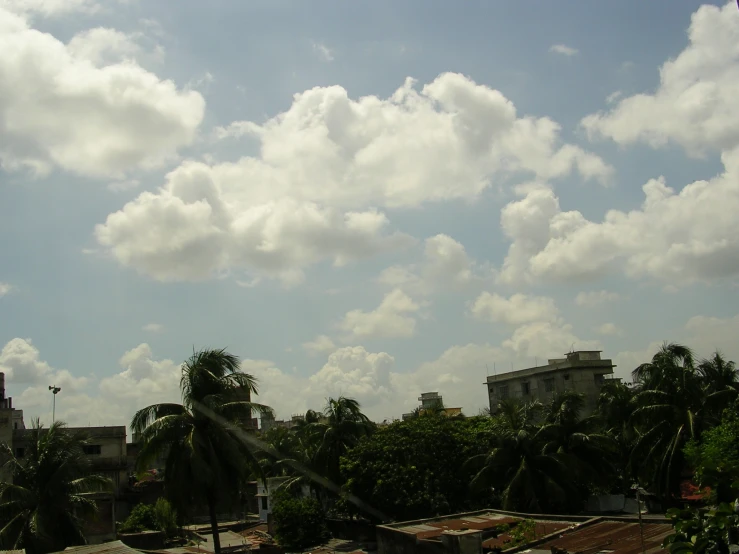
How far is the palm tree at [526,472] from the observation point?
34.1 meters

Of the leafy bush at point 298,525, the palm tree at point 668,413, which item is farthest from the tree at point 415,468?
the palm tree at point 668,413

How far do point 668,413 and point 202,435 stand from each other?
67.8 ft

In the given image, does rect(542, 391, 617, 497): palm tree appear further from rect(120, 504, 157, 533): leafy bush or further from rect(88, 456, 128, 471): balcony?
rect(88, 456, 128, 471): balcony

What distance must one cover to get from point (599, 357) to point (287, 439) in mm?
29241

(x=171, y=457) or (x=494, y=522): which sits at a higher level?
(x=171, y=457)

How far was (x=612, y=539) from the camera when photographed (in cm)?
1966

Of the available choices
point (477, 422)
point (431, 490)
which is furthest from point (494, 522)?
point (477, 422)

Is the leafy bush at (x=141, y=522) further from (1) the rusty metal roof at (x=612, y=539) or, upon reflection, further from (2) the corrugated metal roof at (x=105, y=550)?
(1) the rusty metal roof at (x=612, y=539)

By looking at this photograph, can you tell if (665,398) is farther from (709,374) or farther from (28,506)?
(28,506)

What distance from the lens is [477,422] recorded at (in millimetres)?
44656

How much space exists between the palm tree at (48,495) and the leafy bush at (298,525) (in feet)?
40.6

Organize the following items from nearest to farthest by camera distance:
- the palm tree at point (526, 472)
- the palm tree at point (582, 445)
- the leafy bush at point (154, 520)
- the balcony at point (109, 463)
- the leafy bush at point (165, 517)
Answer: the palm tree at point (526, 472), the palm tree at point (582, 445), the leafy bush at point (165, 517), the leafy bush at point (154, 520), the balcony at point (109, 463)

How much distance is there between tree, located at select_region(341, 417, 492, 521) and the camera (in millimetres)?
35000

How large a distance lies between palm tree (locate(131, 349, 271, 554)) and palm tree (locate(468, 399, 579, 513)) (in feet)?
46.3
